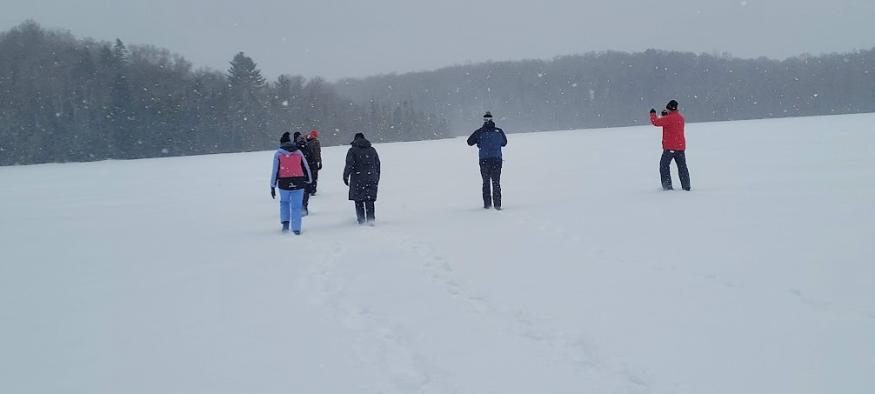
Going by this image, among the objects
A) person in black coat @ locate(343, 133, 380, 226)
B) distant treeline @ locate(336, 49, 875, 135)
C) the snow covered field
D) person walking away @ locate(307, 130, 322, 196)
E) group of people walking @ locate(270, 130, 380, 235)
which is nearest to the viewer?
the snow covered field

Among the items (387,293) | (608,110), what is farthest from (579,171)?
(608,110)

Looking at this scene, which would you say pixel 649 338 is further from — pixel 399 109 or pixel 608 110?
pixel 608 110

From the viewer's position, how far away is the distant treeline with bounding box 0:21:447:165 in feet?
218

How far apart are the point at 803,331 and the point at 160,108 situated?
75.8 m

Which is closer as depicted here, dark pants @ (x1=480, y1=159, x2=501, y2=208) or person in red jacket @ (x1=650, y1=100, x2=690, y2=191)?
dark pants @ (x1=480, y1=159, x2=501, y2=208)

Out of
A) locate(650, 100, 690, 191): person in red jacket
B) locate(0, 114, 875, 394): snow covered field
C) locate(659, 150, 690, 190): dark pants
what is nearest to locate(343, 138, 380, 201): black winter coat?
locate(0, 114, 875, 394): snow covered field

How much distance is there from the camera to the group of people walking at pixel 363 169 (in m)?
10.4

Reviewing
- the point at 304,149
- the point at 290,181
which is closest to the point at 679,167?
the point at 290,181

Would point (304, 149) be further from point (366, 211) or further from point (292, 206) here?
point (292, 206)

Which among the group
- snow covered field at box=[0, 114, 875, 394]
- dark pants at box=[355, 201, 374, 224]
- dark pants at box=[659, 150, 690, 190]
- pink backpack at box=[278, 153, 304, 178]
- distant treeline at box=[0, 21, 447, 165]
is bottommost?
snow covered field at box=[0, 114, 875, 394]

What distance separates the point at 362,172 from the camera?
11.2 m

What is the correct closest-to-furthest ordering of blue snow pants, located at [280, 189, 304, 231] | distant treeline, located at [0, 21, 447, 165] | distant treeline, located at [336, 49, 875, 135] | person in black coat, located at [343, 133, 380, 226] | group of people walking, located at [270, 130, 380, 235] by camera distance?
blue snow pants, located at [280, 189, 304, 231] < group of people walking, located at [270, 130, 380, 235] < person in black coat, located at [343, 133, 380, 226] < distant treeline, located at [0, 21, 447, 165] < distant treeline, located at [336, 49, 875, 135]

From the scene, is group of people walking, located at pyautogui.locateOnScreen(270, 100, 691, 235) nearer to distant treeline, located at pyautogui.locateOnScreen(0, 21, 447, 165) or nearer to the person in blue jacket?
the person in blue jacket

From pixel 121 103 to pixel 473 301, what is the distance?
72.3 metres
